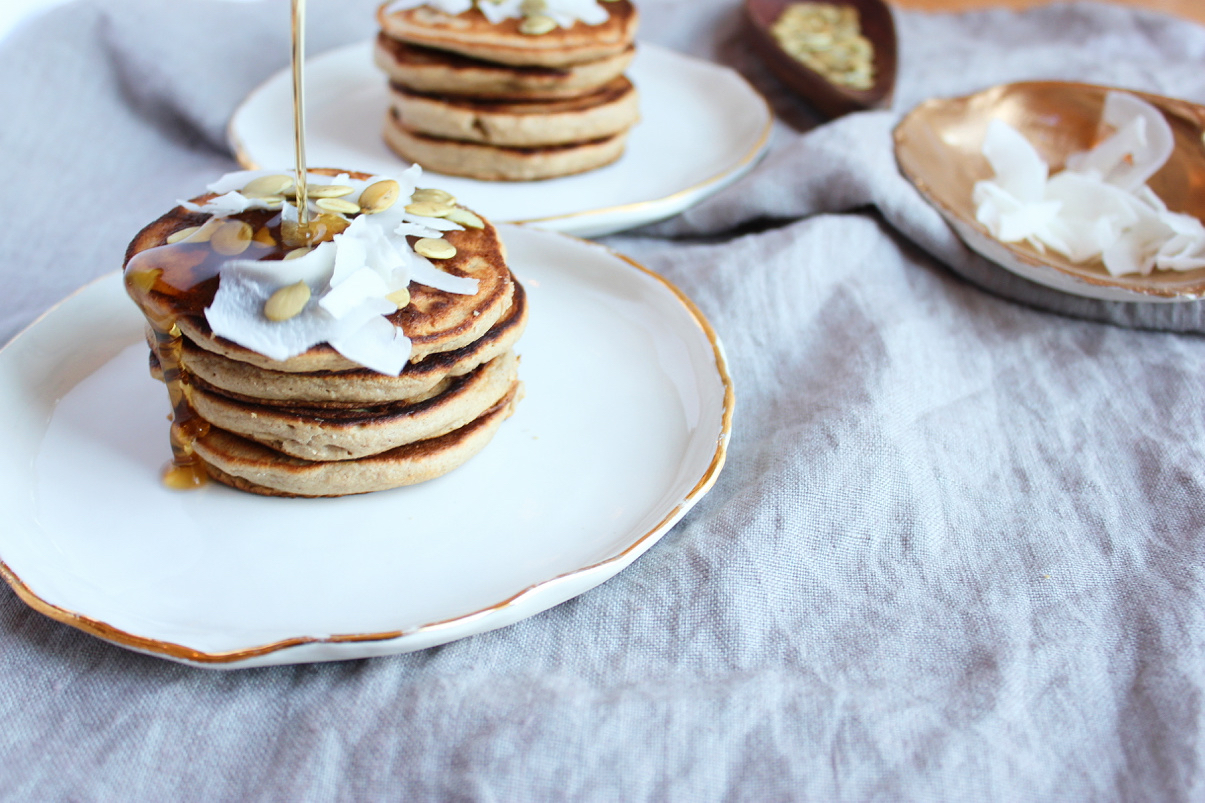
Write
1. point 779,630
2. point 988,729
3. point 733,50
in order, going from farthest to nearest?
point 733,50
point 779,630
point 988,729

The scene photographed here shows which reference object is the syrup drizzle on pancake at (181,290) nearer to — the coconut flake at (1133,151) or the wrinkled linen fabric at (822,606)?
the wrinkled linen fabric at (822,606)

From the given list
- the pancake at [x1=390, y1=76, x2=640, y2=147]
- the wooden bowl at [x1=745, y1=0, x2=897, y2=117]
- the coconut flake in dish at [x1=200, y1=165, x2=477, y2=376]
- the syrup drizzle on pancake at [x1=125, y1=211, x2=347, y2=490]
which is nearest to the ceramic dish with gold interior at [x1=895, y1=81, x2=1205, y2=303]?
the wooden bowl at [x1=745, y1=0, x2=897, y2=117]

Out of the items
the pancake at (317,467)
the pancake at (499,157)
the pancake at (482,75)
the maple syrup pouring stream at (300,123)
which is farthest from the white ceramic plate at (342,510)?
the pancake at (482,75)

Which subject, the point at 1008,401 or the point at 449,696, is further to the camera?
the point at 1008,401

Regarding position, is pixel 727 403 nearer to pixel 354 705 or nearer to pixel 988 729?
pixel 988 729

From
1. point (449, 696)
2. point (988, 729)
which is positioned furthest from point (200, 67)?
point (988, 729)

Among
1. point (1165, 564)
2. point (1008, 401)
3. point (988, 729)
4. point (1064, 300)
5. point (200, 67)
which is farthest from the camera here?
point (200, 67)

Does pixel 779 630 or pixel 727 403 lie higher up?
pixel 727 403
